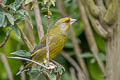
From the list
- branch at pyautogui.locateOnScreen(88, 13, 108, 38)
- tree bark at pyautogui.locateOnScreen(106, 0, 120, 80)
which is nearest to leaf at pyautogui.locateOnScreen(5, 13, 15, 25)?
tree bark at pyautogui.locateOnScreen(106, 0, 120, 80)

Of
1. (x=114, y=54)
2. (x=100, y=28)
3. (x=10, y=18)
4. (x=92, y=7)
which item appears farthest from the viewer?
(x=100, y=28)

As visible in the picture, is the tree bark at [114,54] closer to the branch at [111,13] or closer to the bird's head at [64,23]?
the branch at [111,13]

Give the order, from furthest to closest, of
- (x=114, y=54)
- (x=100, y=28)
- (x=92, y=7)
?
(x=100, y=28) → (x=92, y=7) → (x=114, y=54)

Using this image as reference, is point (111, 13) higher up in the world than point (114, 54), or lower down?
higher up

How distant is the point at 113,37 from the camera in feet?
6.52

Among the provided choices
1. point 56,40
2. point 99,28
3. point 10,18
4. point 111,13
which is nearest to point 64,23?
Result: point 56,40

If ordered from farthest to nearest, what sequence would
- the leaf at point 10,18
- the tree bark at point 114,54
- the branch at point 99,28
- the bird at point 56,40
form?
the branch at point 99,28
the bird at point 56,40
the tree bark at point 114,54
the leaf at point 10,18

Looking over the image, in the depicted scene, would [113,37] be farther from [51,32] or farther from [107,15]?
[51,32]

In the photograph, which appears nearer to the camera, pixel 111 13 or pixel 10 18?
pixel 10 18

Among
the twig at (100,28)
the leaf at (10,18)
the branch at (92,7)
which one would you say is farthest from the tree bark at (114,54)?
the leaf at (10,18)

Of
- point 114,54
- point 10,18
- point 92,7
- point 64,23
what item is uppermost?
point 10,18

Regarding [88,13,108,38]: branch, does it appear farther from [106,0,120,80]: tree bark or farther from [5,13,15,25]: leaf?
[5,13,15,25]: leaf

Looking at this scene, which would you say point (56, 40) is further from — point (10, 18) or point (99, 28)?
point (10, 18)

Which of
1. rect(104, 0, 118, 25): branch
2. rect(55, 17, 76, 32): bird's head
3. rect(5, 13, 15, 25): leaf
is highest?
rect(5, 13, 15, 25): leaf
